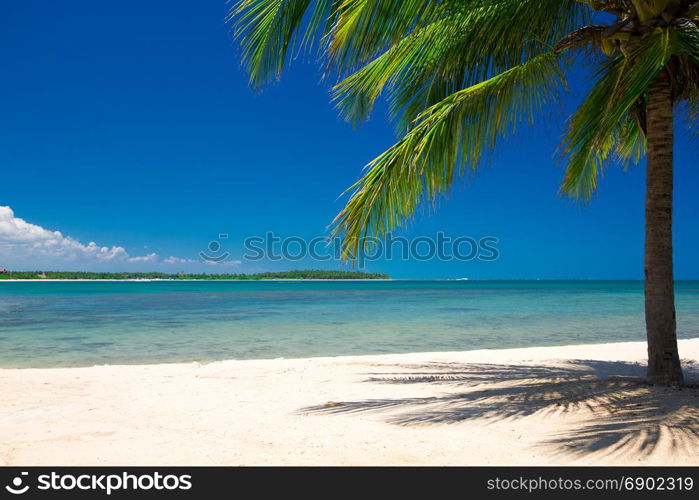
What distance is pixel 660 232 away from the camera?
4.39 m

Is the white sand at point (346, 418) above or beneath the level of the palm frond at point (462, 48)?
beneath

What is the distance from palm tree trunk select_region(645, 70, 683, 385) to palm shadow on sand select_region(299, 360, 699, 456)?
1.08ft

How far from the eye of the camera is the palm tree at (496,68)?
3950mm

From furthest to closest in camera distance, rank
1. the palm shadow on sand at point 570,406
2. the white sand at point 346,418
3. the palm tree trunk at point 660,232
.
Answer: the palm tree trunk at point 660,232 < the palm shadow on sand at point 570,406 < the white sand at point 346,418

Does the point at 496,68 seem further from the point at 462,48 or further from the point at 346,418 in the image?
the point at 346,418

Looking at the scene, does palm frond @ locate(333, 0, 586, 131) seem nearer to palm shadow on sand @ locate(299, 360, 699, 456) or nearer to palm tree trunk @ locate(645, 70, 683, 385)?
palm tree trunk @ locate(645, 70, 683, 385)

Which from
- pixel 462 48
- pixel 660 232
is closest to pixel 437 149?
pixel 462 48

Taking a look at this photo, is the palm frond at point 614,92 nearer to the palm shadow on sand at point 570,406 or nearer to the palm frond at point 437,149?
the palm frond at point 437,149

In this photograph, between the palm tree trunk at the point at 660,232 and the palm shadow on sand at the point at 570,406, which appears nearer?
the palm shadow on sand at the point at 570,406

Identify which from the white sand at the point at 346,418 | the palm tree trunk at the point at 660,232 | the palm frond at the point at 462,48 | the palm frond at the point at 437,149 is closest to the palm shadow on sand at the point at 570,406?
the white sand at the point at 346,418

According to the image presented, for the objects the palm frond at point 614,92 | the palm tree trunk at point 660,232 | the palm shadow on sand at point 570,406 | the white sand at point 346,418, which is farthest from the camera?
the palm tree trunk at point 660,232

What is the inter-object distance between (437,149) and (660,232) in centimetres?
210

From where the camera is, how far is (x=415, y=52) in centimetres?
515

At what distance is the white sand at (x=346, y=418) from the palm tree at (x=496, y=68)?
1.27m
